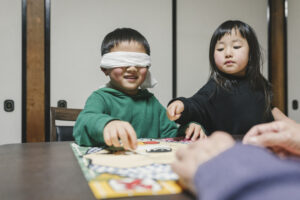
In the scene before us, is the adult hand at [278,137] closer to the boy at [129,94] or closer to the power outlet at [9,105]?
the boy at [129,94]

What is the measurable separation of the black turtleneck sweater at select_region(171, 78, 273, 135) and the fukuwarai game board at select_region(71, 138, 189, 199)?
690 mm

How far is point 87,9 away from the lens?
2.09 metres

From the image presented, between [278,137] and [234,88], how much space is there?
874 mm

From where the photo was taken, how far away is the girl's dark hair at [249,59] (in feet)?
3.82

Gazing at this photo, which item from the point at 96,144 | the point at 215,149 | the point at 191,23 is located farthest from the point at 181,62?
the point at 215,149

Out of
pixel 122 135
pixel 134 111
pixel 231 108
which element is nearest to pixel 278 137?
pixel 122 135

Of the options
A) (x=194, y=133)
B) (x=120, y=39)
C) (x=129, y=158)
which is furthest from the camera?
(x=120, y=39)

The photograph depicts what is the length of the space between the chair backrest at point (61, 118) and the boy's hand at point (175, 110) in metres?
0.55

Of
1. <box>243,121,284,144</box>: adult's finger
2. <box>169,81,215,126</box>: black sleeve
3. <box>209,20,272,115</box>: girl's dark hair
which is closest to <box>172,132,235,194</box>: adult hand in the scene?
<box>243,121,284,144</box>: adult's finger

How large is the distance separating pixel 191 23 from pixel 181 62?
0.36m

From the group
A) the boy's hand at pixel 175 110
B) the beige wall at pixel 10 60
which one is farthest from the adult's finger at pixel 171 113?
the beige wall at pixel 10 60

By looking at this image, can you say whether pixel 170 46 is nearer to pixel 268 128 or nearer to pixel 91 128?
pixel 91 128

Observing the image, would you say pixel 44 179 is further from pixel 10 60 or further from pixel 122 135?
pixel 10 60

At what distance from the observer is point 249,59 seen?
1203 mm
